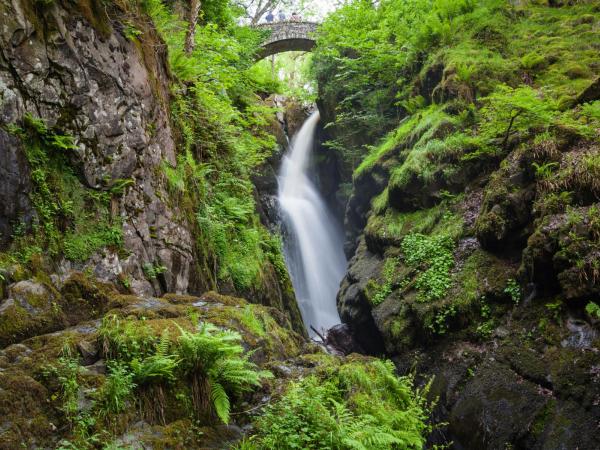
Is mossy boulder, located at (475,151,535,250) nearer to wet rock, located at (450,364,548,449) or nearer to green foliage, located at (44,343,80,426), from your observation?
wet rock, located at (450,364,548,449)

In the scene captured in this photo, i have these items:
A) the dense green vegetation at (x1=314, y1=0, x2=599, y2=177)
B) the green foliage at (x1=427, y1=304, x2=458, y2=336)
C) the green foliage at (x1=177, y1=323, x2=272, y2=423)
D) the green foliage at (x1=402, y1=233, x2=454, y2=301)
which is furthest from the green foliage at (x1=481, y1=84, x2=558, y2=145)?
the green foliage at (x1=177, y1=323, x2=272, y2=423)

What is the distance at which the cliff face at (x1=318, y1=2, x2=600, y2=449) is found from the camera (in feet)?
18.9

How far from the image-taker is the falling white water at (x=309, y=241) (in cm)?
1429

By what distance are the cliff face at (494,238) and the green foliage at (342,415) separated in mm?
2575

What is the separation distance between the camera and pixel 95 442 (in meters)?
2.47

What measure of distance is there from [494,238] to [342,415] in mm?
5871

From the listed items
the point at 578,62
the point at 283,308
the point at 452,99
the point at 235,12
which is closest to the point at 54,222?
the point at 283,308

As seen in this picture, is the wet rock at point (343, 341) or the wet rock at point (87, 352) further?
the wet rock at point (343, 341)

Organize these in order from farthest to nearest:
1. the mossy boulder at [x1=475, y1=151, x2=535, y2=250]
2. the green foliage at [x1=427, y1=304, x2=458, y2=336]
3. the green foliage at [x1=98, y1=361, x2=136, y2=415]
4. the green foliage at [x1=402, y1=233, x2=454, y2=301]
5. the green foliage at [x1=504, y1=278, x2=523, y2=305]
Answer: the green foliage at [x1=402, y1=233, x2=454, y2=301] → the green foliage at [x1=427, y1=304, x2=458, y2=336] → the mossy boulder at [x1=475, y1=151, x2=535, y2=250] → the green foliage at [x1=504, y1=278, x2=523, y2=305] → the green foliage at [x1=98, y1=361, x2=136, y2=415]

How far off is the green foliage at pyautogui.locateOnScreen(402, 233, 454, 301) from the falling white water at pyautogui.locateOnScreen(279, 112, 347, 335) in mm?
4612

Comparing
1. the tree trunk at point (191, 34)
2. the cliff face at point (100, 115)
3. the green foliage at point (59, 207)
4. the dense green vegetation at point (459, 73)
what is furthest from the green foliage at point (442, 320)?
the tree trunk at point (191, 34)

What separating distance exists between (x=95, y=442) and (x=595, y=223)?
6.80 metres

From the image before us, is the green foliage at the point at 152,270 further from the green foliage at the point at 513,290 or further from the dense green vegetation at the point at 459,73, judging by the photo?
the dense green vegetation at the point at 459,73

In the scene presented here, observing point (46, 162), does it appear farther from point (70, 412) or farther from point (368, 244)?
point (368, 244)
